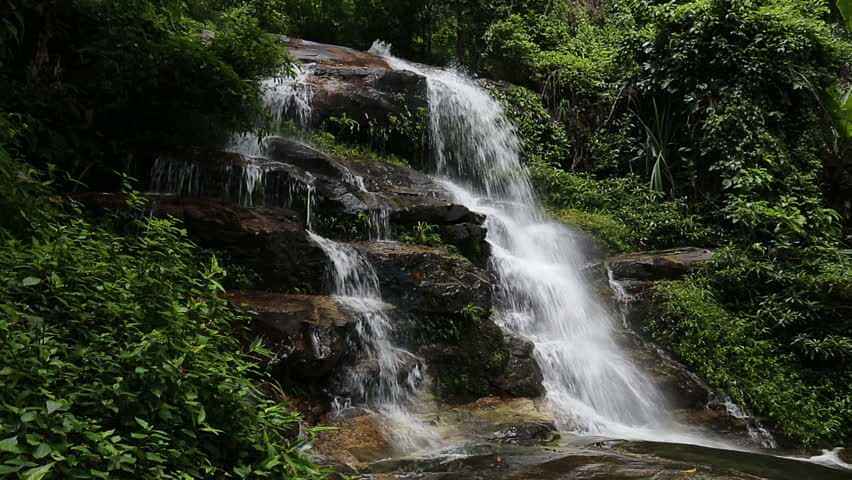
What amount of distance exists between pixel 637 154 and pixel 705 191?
6.36 feet

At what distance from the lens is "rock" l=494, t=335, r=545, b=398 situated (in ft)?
22.9

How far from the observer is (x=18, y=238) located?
4.00m

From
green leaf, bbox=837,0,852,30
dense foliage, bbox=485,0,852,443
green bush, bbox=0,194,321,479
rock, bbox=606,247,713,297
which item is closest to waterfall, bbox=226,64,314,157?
dense foliage, bbox=485,0,852,443

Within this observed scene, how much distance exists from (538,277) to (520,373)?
258 cm

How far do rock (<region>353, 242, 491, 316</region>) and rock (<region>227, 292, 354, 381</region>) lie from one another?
3.69ft

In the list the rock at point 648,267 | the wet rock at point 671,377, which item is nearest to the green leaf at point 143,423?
the wet rock at point 671,377

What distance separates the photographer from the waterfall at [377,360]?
586cm

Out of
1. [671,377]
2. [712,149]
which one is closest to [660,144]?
[712,149]

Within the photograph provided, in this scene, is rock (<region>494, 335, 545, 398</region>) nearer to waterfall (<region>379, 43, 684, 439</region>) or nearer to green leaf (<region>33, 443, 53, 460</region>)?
waterfall (<region>379, 43, 684, 439</region>)

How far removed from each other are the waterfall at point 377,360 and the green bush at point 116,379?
236 cm

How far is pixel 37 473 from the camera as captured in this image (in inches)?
83.3

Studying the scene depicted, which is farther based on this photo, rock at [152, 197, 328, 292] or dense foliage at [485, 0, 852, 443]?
dense foliage at [485, 0, 852, 443]

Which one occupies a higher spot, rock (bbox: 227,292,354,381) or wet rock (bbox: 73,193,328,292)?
wet rock (bbox: 73,193,328,292)

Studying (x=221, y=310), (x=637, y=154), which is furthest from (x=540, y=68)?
(x=221, y=310)
